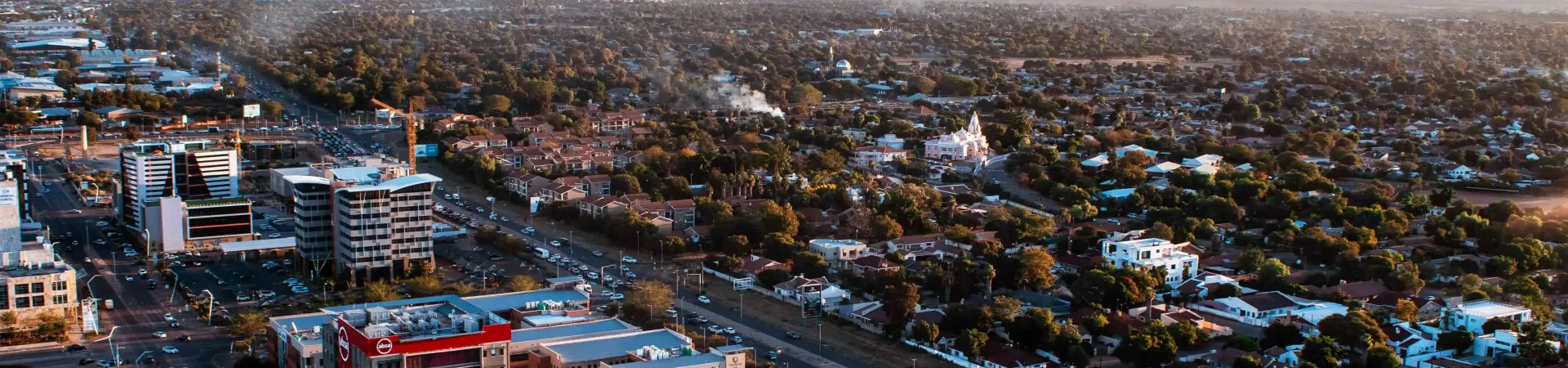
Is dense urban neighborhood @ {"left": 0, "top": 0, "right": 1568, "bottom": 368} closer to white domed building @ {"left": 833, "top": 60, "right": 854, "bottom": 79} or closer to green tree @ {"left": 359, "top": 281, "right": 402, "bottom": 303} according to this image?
green tree @ {"left": 359, "top": 281, "right": 402, "bottom": 303}

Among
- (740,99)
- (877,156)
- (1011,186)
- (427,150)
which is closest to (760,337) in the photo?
(1011,186)

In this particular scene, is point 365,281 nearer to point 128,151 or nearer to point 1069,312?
point 128,151

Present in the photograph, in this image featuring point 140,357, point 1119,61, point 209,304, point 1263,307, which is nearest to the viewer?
point 140,357

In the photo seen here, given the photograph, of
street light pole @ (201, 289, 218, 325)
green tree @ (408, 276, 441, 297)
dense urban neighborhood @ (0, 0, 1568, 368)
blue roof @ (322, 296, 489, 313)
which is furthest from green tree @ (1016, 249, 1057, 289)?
street light pole @ (201, 289, 218, 325)

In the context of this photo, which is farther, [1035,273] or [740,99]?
[740,99]

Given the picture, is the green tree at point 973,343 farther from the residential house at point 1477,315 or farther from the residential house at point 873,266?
the residential house at point 1477,315

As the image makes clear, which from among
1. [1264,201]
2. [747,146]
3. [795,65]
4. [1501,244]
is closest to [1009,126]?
[747,146]

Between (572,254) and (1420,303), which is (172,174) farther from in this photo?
(1420,303)
